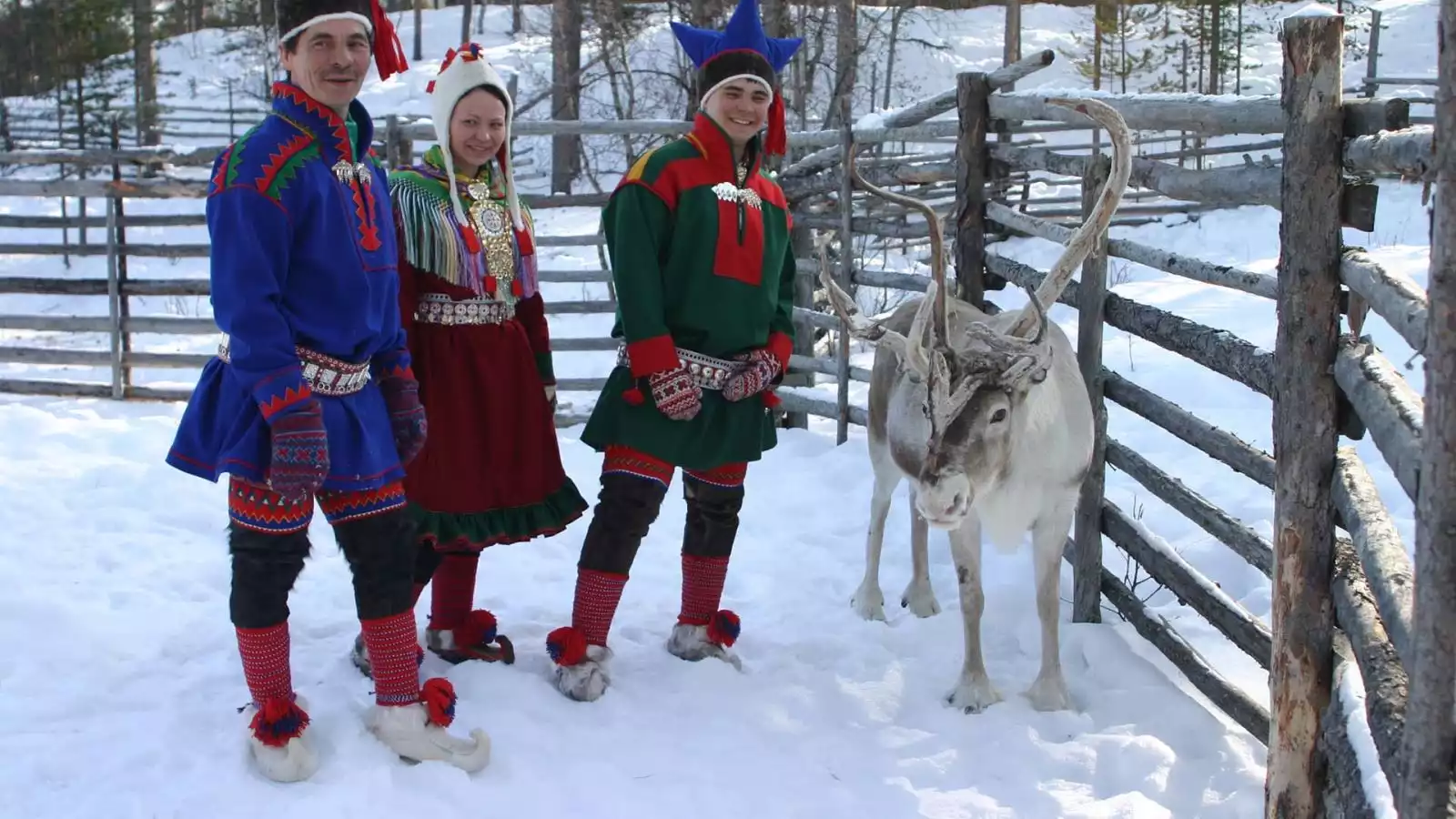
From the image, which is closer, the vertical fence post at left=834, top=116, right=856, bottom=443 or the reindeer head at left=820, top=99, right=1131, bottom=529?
the reindeer head at left=820, top=99, right=1131, bottom=529

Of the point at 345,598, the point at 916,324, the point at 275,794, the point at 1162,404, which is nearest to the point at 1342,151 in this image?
the point at 916,324

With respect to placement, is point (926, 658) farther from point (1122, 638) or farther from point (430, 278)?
point (430, 278)

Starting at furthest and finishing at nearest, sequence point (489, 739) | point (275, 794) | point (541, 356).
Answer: point (541, 356), point (489, 739), point (275, 794)

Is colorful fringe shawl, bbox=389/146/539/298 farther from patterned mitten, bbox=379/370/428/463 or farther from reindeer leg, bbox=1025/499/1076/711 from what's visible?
reindeer leg, bbox=1025/499/1076/711

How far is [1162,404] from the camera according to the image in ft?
13.1

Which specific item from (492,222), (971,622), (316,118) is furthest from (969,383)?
(316,118)

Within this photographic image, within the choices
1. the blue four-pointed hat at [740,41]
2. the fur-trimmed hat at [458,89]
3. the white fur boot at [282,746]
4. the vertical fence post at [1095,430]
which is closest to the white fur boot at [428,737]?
the white fur boot at [282,746]

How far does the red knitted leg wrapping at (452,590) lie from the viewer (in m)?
3.79

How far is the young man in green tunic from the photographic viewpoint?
3539mm

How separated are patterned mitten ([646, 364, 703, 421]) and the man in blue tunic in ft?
2.27

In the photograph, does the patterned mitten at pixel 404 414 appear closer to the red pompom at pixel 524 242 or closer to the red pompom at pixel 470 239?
the red pompom at pixel 470 239

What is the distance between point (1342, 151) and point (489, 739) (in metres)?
2.40

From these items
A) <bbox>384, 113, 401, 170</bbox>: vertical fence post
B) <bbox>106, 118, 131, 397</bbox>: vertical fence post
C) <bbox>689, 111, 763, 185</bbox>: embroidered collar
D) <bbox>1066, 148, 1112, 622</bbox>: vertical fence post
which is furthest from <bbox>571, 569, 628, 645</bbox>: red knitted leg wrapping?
<bbox>106, 118, 131, 397</bbox>: vertical fence post

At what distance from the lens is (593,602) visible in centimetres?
372
